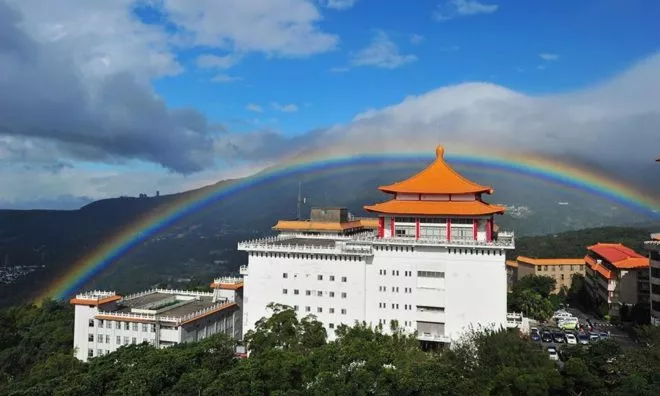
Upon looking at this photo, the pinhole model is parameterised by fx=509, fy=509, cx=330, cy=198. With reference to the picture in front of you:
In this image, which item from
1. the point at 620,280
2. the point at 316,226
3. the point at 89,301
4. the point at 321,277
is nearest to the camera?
the point at 89,301

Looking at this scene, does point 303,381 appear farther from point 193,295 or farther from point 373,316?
point 193,295

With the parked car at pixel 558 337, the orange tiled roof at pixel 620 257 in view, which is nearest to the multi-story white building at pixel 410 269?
the parked car at pixel 558 337

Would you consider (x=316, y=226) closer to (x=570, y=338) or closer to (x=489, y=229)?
(x=489, y=229)

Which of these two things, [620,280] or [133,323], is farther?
[620,280]

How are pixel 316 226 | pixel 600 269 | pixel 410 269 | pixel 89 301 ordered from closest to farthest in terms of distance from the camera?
pixel 410 269, pixel 89 301, pixel 316 226, pixel 600 269

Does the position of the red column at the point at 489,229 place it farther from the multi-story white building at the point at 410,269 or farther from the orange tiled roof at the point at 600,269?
the orange tiled roof at the point at 600,269

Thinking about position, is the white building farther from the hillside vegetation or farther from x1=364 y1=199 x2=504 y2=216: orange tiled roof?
x1=364 y1=199 x2=504 y2=216: orange tiled roof

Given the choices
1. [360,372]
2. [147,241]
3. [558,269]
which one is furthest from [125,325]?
[147,241]

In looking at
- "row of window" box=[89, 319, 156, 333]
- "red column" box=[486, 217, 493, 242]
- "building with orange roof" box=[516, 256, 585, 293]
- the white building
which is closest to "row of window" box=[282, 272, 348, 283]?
the white building
